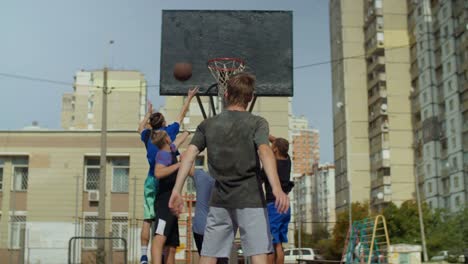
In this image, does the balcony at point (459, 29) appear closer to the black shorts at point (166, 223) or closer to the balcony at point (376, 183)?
the balcony at point (376, 183)

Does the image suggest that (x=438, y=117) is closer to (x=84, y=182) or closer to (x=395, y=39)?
(x=395, y=39)

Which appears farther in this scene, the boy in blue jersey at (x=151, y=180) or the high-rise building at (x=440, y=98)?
the high-rise building at (x=440, y=98)

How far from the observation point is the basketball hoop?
36.6ft

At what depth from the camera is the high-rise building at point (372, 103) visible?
72312 millimetres

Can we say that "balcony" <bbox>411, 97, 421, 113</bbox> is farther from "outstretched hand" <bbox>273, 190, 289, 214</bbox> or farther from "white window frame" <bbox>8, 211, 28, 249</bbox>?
"outstretched hand" <bbox>273, 190, 289, 214</bbox>

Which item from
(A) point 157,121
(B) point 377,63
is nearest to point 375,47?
(B) point 377,63

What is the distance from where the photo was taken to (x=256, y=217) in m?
4.78

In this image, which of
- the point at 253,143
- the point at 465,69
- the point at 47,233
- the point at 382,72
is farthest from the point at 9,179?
the point at 382,72

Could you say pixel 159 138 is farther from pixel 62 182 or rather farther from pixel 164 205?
pixel 62 182

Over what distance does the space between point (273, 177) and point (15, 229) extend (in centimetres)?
3556

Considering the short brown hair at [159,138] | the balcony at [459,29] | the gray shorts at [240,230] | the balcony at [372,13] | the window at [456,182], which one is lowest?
the gray shorts at [240,230]

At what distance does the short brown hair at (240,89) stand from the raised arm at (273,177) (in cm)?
48

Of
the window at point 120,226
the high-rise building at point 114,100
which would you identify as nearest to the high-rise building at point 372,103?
the high-rise building at point 114,100

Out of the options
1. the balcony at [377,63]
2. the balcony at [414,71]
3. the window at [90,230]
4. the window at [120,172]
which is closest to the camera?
the window at [90,230]
